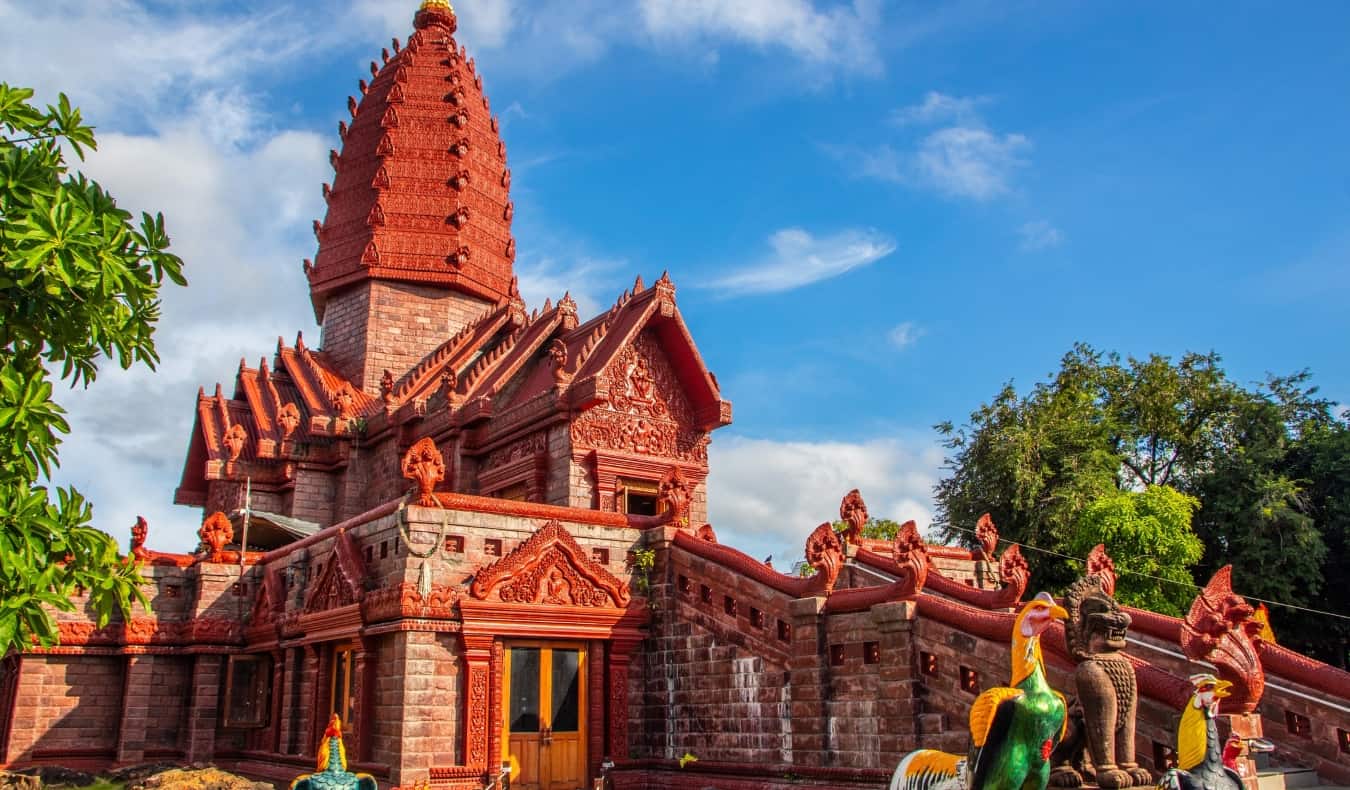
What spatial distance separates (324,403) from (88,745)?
29.1 ft

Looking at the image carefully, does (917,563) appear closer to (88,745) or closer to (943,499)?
(88,745)

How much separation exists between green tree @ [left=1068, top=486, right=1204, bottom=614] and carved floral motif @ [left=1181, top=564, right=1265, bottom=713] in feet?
44.2

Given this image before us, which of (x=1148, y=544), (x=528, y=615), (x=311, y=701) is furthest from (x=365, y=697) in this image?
(x=1148, y=544)

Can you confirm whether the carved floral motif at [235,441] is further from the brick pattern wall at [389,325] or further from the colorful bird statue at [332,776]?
the colorful bird statue at [332,776]

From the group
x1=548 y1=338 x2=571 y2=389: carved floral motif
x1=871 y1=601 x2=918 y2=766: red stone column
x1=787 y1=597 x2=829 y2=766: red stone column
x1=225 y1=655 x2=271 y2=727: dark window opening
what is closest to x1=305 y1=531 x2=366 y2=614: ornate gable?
x1=225 y1=655 x2=271 y2=727: dark window opening

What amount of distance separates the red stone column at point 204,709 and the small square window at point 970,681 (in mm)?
13657

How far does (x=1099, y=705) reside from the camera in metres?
8.75

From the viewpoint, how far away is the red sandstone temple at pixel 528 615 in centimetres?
1288

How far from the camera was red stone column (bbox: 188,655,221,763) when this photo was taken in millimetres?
18828

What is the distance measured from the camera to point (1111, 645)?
897 cm

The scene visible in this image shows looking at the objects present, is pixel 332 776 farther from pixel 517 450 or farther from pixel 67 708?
pixel 67 708

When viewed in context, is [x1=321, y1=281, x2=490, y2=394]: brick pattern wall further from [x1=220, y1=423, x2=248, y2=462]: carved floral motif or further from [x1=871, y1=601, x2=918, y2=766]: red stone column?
[x1=871, y1=601, x2=918, y2=766]: red stone column

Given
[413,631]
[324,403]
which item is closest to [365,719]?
[413,631]

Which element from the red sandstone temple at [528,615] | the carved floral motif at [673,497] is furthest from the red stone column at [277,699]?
the carved floral motif at [673,497]
